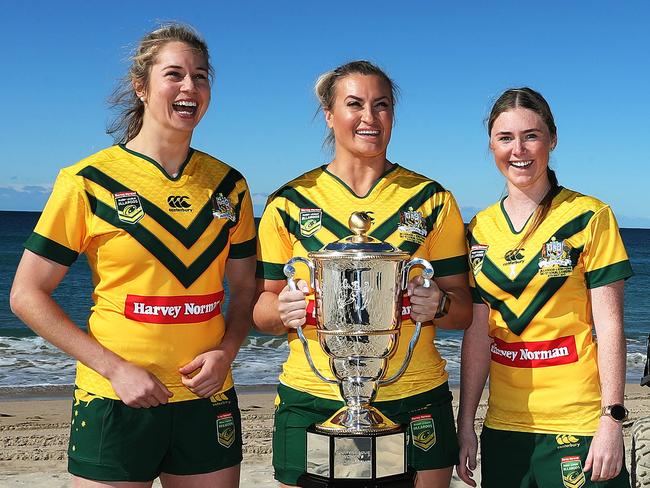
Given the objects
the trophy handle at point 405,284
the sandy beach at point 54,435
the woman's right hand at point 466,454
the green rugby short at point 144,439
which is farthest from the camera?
the sandy beach at point 54,435

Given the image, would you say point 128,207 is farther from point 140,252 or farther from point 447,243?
point 447,243

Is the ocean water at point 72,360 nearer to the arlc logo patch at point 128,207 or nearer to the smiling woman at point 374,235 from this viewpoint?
the smiling woman at point 374,235

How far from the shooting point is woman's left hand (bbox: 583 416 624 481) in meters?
2.60

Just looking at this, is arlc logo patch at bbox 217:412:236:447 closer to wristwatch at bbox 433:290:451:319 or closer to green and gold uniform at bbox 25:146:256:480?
green and gold uniform at bbox 25:146:256:480

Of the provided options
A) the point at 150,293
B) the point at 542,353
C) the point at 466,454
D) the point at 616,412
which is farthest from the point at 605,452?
the point at 150,293

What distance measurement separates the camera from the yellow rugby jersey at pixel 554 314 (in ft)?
8.97

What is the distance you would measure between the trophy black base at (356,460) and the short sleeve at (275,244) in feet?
2.42

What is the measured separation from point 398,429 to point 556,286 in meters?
0.81

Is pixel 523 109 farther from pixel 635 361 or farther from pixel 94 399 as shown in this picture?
pixel 635 361

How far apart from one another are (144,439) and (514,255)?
1373 mm

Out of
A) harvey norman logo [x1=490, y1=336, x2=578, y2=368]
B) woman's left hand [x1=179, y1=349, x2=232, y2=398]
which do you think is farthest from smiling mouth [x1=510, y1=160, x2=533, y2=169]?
woman's left hand [x1=179, y1=349, x2=232, y2=398]

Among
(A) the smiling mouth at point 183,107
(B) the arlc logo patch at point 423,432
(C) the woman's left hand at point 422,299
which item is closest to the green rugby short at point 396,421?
(B) the arlc logo patch at point 423,432

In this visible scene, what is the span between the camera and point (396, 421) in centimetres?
275

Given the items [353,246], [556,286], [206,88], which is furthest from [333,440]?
[206,88]
